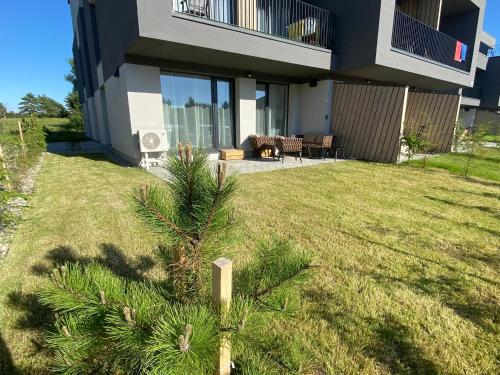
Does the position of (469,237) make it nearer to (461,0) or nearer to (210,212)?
(210,212)

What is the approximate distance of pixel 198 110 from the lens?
9.35 metres

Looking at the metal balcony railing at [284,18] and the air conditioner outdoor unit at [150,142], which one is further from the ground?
the metal balcony railing at [284,18]

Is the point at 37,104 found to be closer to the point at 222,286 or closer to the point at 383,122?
the point at 383,122

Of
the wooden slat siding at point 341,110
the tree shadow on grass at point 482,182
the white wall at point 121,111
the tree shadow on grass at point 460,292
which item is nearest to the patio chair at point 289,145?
the wooden slat siding at point 341,110

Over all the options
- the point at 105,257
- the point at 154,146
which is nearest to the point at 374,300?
the point at 105,257

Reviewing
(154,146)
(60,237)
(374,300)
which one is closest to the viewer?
(374,300)

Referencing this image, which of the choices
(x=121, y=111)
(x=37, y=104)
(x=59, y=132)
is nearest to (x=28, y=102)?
(x=37, y=104)

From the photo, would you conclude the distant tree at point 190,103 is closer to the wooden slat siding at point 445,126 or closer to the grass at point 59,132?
the grass at point 59,132

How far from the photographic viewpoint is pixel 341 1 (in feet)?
30.6

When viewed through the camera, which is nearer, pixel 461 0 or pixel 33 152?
pixel 33 152

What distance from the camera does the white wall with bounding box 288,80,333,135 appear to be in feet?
34.5

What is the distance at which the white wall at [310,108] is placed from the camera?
34.5 feet

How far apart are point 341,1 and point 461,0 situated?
22.8 feet

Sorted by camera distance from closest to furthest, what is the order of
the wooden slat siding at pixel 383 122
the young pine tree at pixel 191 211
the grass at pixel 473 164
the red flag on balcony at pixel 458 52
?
the young pine tree at pixel 191 211 → the grass at pixel 473 164 → the wooden slat siding at pixel 383 122 → the red flag on balcony at pixel 458 52
